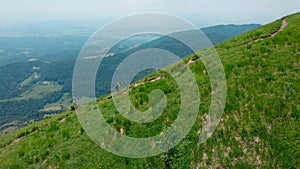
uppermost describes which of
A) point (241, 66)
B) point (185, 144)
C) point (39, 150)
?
point (241, 66)

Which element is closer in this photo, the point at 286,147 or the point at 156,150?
the point at 286,147

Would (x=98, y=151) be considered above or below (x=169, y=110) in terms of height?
below

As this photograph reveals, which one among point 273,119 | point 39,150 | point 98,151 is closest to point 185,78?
point 273,119

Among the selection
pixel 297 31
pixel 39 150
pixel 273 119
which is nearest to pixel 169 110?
pixel 273 119

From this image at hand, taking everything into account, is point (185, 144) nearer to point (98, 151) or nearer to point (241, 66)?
point (98, 151)

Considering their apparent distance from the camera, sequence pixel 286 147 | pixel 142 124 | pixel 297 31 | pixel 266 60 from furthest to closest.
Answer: pixel 297 31
pixel 266 60
pixel 142 124
pixel 286 147

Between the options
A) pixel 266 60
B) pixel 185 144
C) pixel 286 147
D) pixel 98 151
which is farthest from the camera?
pixel 266 60
